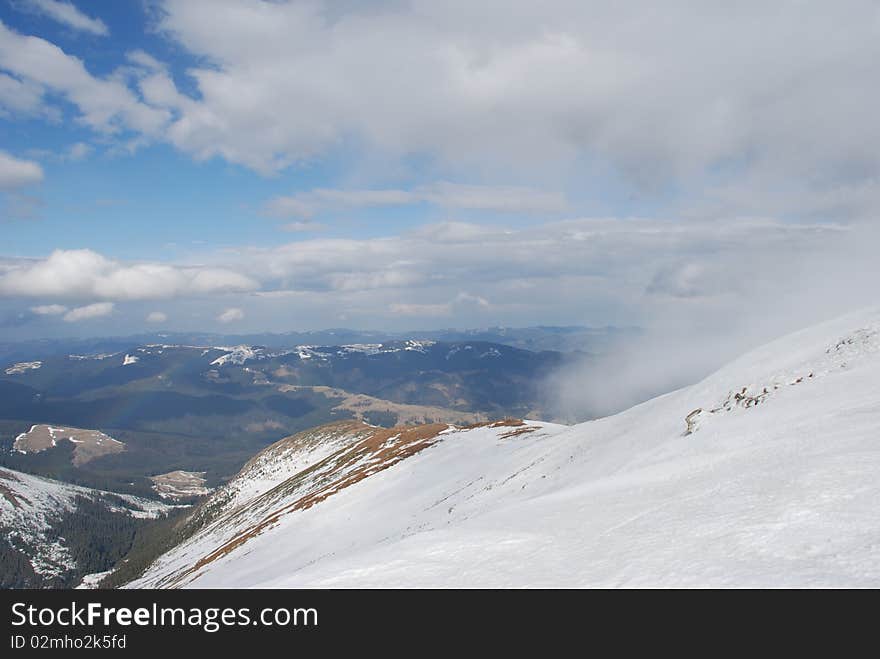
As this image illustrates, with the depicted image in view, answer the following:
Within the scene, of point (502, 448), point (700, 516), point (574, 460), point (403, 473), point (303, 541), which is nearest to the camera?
point (700, 516)

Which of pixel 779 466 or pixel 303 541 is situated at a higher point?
pixel 779 466

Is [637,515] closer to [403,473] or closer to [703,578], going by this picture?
[703,578]

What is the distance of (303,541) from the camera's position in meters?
68.1

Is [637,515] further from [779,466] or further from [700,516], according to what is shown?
[779,466]
